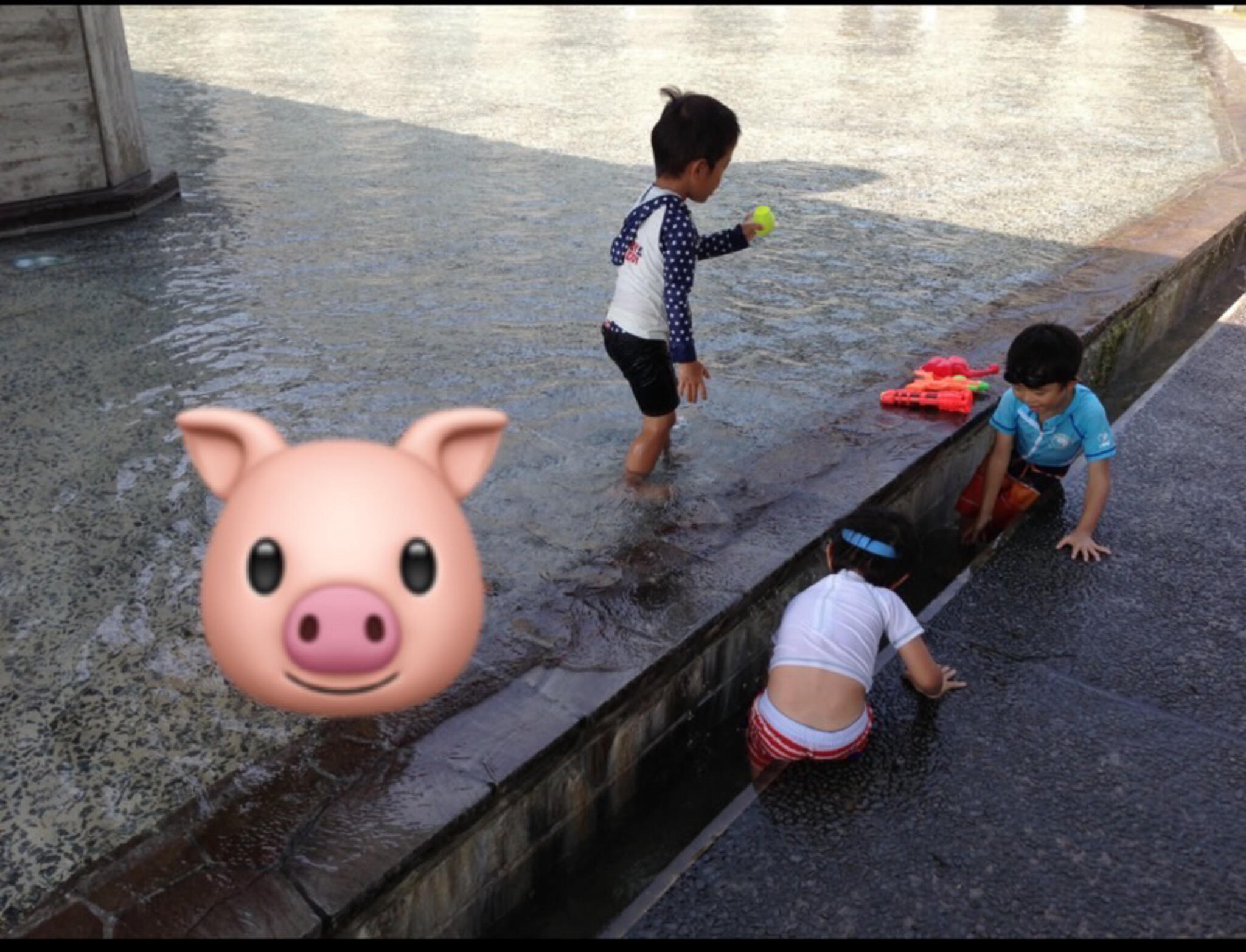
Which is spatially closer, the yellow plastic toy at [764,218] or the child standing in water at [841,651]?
the child standing in water at [841,651]

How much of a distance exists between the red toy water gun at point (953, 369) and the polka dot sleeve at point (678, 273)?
5.80ft

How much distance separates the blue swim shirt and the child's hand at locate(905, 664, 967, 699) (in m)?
1.30

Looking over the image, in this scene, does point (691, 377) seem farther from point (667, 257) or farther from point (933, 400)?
point (933, 400)

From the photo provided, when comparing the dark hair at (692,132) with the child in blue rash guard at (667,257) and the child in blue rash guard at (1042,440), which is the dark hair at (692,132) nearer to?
the child in blue rash guard at (667,257)

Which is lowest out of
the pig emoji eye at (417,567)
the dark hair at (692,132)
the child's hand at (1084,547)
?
the child's hand at (1084,547)

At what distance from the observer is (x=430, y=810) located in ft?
9.25

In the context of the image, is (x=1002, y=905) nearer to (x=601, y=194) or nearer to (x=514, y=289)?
(x=514, y=289)

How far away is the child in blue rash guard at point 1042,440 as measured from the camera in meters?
4.54

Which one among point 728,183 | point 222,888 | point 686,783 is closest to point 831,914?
point 686,783

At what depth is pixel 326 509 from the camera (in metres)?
2.02

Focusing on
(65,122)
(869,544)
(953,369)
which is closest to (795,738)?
(869,544)

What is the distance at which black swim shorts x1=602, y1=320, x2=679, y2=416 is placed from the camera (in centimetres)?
442

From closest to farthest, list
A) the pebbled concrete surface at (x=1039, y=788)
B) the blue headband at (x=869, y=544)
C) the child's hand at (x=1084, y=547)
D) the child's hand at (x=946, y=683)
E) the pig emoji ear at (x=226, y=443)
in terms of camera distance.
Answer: the pig emoji ear at (x=226, y=443), the pebbled concrete surface at (x=1039, y=788), the blue headband at (x=869, y=544), the child's hand at (x=946, y=683), the child's hand at (x=1084, y=547)

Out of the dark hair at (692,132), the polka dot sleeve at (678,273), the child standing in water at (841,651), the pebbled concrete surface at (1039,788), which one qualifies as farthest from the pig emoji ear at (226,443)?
the dark hair at (692,132)
